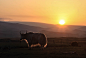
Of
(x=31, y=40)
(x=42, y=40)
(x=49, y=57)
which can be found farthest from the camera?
(x=31, y=40)

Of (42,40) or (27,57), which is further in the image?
(42,40)

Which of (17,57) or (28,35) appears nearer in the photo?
(17,57)

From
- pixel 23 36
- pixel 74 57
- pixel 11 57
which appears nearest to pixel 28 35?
pixel 23 36

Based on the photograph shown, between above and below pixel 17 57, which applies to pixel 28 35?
above

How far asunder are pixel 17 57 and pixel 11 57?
2.00 feet

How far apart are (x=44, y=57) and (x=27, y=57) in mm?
1641

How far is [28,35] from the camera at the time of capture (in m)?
22.2

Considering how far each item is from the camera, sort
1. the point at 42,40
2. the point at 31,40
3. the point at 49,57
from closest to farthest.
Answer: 1. the point at 49,57
2. the point at 42,40
3. the point at 31,40

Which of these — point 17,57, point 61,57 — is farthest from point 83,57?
point 17,57

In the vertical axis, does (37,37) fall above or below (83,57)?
above

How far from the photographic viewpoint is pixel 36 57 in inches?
528

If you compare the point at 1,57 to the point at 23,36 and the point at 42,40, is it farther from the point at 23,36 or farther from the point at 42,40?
the point at 23,36

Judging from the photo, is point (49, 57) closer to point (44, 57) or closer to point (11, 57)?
point (44, 57)

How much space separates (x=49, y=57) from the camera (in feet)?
43.4
